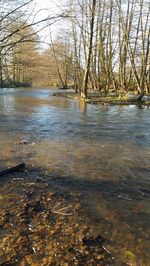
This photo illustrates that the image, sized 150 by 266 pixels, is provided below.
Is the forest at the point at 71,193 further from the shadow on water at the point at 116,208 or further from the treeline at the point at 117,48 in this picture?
the treeline at the point at 117,48

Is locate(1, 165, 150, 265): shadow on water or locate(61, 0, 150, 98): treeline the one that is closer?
locate(1, 165, 150, 265): shadow on water

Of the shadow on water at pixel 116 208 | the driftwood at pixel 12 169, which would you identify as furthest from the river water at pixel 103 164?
the driftwood at pixel 12 169

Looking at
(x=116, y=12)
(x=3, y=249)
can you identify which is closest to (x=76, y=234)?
(x=3, y=249)

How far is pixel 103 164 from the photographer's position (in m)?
5.20

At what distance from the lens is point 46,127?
29.7ft

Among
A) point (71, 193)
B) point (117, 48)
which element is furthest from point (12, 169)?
point (117, 48)

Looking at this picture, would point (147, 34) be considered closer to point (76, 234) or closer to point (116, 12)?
point (116, 12)

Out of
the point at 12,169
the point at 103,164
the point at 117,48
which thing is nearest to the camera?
the point at 12,169

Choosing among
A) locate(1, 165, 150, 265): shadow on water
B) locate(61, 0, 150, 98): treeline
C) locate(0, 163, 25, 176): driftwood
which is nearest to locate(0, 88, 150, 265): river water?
locate(1, 165, 150, 265): shadow on water

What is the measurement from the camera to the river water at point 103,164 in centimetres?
297

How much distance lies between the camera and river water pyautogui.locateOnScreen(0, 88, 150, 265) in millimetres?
2967

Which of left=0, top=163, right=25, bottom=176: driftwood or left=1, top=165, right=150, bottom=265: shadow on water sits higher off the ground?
left=0, top=163, right=25, bottom=176: driftwood

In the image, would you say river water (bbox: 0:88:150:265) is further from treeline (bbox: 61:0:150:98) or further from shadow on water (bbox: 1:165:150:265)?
treeline (bbox: 61:0:150:98)

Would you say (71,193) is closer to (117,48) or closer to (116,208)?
(116,208)
